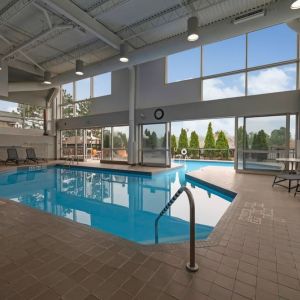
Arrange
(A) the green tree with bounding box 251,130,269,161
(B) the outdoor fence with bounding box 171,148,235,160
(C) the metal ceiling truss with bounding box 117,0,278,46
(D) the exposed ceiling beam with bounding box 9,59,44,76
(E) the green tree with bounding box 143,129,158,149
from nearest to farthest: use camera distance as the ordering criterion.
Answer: (C) the metal ceiling truss with bounding box 117,0,278,46 → (A) the green tree with bounding box 251,130,269,161 → (D) the exposed ceiling beam with bounding box 9,59,44,76 → (E) the green tree with bounding box 143,129,158,149 → (B) the outdoor fence with bounding box 171,148,235,160

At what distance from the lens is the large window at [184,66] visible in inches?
327

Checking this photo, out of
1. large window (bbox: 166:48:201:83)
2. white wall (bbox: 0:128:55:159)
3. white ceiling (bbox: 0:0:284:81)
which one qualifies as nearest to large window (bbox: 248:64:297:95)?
large window (bbox: 166:48:201:83)

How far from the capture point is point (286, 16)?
4.62 m

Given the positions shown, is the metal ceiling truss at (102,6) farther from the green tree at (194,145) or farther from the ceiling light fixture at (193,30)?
the green tree at (194,145)

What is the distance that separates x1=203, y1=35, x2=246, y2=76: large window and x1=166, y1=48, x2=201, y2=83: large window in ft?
1.09

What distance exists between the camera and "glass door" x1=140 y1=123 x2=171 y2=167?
9.21 meters

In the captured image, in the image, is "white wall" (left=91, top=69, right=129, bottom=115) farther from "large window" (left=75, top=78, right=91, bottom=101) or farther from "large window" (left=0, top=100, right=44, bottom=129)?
"large window" (left=0, top=100, right=44, bottom=129)

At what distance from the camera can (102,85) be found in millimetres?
11273

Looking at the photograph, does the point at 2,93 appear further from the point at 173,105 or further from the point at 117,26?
the point at 173,105

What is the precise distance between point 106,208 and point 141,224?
A: 43.3 inches

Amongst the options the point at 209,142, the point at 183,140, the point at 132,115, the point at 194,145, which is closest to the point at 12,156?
the point at 132,115

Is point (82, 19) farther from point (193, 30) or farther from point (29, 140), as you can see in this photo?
point (29, 140)

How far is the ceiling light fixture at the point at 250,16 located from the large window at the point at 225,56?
253 centimetres

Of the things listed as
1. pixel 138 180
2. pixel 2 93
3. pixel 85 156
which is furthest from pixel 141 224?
pixel 85 156
